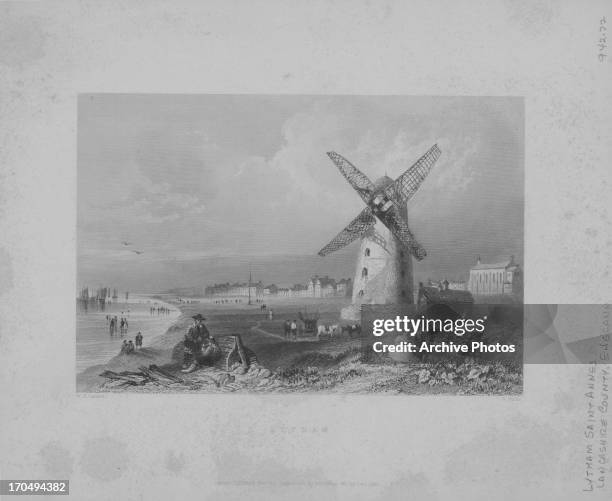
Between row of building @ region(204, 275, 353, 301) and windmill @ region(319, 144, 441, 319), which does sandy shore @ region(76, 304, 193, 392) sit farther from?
windmill @ region(319, 144, 441, 319)

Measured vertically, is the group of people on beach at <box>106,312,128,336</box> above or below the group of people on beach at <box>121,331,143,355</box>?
above

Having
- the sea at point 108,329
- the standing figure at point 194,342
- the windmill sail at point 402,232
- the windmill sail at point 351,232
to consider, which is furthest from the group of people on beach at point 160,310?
the windmill sail at point 402,232

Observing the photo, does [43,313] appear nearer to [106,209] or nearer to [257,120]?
[106,209]

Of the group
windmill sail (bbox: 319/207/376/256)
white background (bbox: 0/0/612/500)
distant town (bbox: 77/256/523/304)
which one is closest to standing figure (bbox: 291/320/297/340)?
distant town (bbox: 77/256/523/304)

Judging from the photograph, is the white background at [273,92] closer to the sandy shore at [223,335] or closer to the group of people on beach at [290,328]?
the sandy shore at [223,335]

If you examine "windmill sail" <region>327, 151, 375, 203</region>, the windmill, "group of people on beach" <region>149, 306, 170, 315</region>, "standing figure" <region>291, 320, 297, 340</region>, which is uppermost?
"windmill sail" <region>327, 151, 375, 203</region>

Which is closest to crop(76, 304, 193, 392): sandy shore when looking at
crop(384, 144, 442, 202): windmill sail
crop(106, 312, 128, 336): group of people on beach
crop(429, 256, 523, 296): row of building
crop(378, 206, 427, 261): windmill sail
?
crop(106, 312, 128, 336): group of people on beach

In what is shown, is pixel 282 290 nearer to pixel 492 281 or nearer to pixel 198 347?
pixel 198 347
